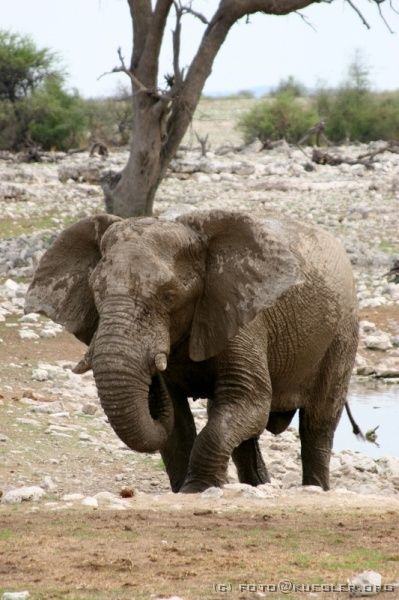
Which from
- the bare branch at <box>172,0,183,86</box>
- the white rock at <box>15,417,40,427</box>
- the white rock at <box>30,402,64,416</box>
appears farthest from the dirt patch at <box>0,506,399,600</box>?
the bare branch at <box>172,0,183,86</box>

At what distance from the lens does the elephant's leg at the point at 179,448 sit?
26.2 feet

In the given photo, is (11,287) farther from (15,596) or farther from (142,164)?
(15,596)

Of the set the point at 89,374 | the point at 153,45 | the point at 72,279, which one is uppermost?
the point at 153,45

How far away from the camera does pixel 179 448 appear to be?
8008mm

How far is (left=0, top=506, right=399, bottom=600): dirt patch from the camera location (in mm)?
4852

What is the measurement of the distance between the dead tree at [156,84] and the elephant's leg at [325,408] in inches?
355

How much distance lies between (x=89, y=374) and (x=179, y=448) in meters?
4.15

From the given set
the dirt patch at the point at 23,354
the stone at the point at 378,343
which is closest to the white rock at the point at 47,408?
the dirt patch at the point at 23,354

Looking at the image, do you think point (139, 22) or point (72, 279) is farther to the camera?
point (139, 22)

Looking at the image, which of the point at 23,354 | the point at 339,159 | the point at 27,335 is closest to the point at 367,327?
the point at 27,335

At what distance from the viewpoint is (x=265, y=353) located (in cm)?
782

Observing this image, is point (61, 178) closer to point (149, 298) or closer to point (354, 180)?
point (354, 180)

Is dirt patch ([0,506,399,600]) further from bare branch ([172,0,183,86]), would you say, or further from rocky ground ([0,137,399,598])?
bare branch ([172,0,183,86])

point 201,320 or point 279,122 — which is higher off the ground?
point 201,320
